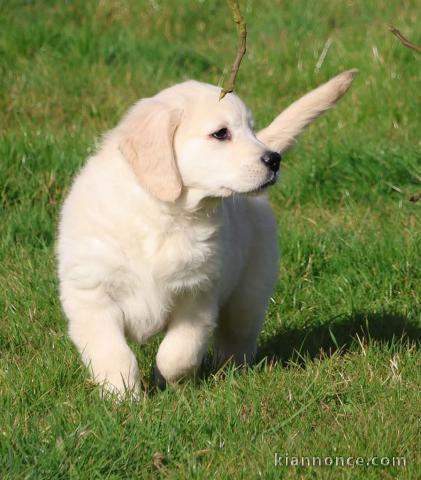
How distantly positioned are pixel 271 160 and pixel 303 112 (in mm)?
725

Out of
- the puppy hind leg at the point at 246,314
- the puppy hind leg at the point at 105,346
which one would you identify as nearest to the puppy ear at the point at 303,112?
the puppy hind leg at the point at 246,314

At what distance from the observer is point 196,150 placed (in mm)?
3578

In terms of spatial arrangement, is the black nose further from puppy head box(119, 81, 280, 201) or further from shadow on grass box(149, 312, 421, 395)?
shadow on grass box(149, 312, 421, 395)

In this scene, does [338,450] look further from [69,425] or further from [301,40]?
[301,40]

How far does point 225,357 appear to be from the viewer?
4363 millimetres

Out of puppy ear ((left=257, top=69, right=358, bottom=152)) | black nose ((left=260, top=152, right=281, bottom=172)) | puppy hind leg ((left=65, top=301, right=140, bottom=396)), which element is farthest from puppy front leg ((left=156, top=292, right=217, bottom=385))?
puppy ear ((left=257, top=69, right=358, bottom=152))

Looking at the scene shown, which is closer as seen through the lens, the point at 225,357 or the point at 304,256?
the point at 225,357

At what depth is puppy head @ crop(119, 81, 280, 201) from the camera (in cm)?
352

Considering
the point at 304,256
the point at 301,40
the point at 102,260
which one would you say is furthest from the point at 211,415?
the point at 301,40

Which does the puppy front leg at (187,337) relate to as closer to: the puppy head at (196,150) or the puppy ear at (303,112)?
the puppy head at (196,150)

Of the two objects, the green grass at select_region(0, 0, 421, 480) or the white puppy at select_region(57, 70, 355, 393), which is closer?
the green grass at select_region(0, 0, 421, 480)

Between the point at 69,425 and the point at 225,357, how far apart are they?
51.3 inches

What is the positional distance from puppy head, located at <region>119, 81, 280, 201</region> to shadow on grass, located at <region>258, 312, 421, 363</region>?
0.82 m

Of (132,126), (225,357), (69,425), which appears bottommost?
(225,357)
